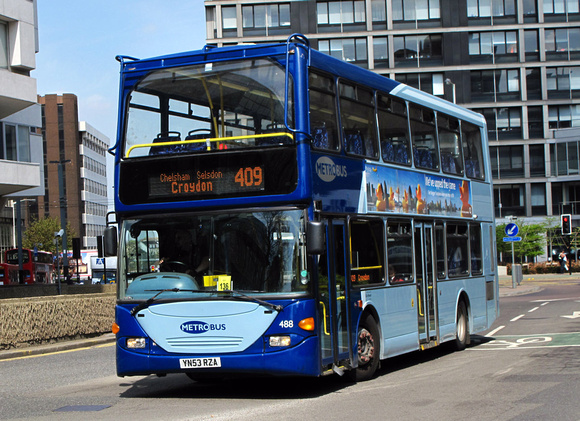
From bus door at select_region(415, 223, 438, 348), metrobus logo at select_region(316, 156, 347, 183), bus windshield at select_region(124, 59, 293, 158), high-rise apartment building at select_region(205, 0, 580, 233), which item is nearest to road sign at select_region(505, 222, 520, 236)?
bus door at select_region(415, 223, 438, 348)

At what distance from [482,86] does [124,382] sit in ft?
208

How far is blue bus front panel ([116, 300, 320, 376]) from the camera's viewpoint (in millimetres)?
9836

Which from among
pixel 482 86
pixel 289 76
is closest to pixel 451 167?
pixel 289 76

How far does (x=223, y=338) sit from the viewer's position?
32.9ft

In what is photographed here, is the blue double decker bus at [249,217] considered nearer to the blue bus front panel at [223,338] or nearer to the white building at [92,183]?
the blue bus front panel at [223,338]

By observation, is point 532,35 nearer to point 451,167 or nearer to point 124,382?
point 451,167

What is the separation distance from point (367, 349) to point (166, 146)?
3.85 m

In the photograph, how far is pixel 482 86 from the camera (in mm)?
71688

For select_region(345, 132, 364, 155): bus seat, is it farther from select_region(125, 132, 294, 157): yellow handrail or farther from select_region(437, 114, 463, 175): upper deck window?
select_region(437, 114, 463, 175): upper deck window

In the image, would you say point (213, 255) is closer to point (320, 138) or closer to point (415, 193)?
point (320, 138)

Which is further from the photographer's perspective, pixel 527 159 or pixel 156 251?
pixel 527 159

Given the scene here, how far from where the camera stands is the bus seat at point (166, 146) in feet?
35.0

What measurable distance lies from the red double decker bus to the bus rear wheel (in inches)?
2184

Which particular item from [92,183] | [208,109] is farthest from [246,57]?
[92,183]
